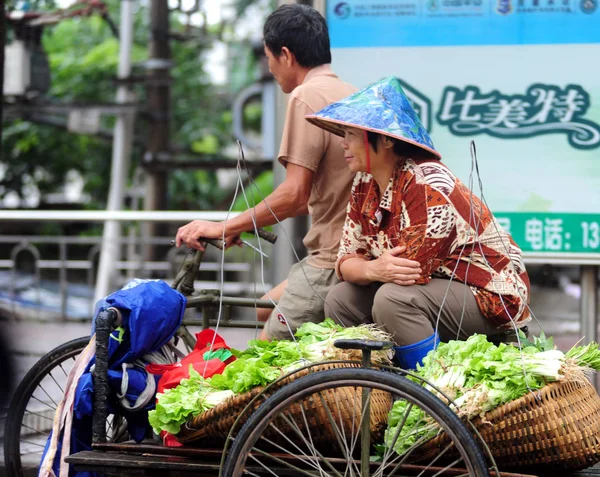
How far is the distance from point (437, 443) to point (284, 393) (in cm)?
52

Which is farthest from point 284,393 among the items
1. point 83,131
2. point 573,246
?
point 83,131

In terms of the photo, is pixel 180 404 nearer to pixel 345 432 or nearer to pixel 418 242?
pixel 345 432

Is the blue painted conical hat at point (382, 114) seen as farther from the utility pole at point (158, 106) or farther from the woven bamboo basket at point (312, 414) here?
the utility pole at point (158, 106)

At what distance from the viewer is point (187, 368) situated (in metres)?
3.49

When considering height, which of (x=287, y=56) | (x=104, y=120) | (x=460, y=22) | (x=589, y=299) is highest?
(x=460, y=22)

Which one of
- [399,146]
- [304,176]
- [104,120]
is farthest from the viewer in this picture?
[104,120]

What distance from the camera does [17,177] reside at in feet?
60.6

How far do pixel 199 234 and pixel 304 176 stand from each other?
0.51 meters

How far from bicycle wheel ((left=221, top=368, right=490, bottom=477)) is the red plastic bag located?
13.6 inches

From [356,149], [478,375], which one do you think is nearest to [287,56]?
[356,149]

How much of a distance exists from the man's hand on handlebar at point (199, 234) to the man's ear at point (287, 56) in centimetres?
71

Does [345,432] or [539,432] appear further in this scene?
[345,432]

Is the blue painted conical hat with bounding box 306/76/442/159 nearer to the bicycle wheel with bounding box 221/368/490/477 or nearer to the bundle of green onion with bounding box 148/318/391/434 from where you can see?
the bundle of green onion with bounding box 148/318/391/434

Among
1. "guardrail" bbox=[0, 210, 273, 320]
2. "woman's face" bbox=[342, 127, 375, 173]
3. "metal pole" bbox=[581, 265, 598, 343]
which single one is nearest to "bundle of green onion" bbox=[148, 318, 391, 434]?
"woman's face" bbox=[342, 127, 375, 173]
